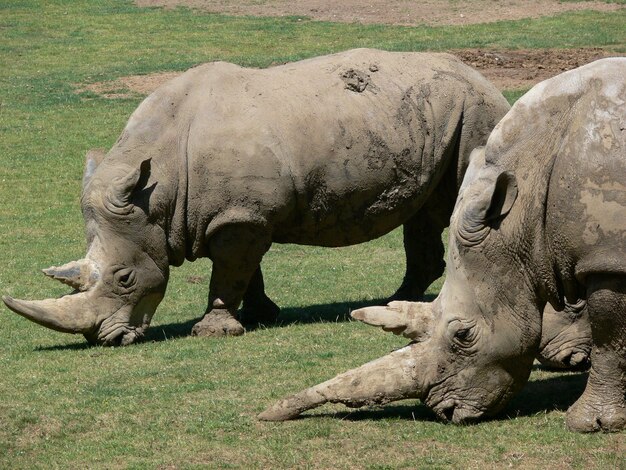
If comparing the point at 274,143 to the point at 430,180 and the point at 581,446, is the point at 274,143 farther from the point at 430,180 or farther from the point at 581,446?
the point at 581,446

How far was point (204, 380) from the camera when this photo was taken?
10.4 meters

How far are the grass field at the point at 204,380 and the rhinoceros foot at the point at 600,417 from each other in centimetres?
8

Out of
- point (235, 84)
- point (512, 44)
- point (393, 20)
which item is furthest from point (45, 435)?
point (393, 20)

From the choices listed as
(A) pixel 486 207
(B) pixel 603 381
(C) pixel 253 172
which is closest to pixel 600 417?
(B) pixel 603 381

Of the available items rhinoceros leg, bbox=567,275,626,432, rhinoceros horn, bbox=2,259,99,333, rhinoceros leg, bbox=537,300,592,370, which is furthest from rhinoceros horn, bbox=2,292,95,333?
rhinoceros leg, bbox=567,275,626,432

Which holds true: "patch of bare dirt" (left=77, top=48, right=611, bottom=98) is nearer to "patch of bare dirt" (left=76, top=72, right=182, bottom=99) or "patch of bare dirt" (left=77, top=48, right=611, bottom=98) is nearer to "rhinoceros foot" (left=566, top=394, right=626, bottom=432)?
"patch of bare dirt" (left=76, top=72, right=182, bottom=99)

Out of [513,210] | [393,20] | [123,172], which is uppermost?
[513,210]

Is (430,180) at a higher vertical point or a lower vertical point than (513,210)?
lower

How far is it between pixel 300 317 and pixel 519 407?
4239mm

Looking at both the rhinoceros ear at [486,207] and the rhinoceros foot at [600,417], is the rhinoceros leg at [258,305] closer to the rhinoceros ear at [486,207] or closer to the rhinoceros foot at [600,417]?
the rhinoceros ear at [486,207]

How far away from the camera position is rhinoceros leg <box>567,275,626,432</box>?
26.6ft

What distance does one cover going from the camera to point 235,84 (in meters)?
12.5

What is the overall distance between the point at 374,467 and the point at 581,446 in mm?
1240

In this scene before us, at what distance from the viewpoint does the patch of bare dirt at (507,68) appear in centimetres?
2436
